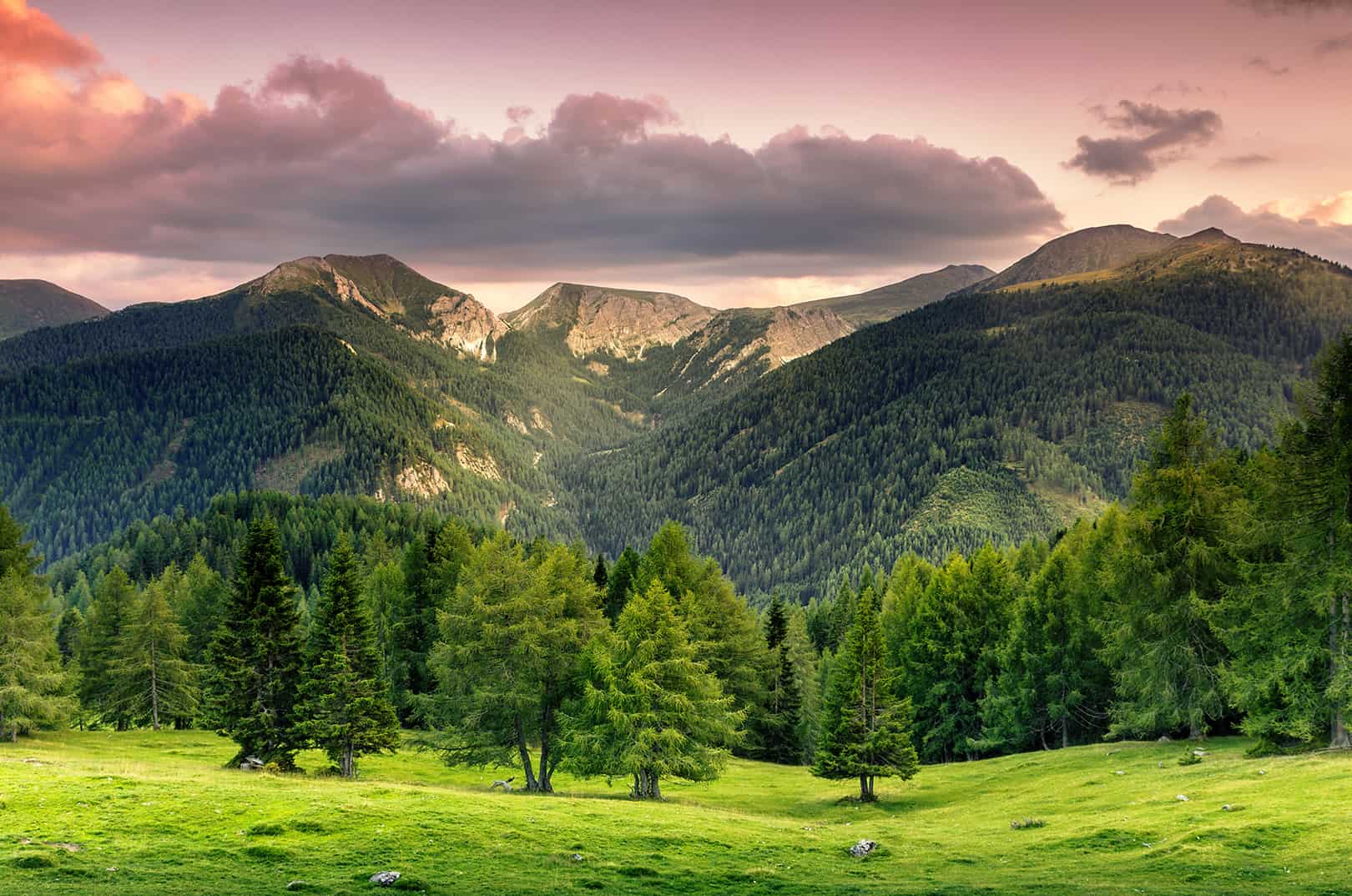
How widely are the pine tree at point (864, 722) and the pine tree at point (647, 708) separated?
6.43 metres

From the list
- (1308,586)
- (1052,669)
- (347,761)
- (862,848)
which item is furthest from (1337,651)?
(347,761)

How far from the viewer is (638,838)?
3312 cm

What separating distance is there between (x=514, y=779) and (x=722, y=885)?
36128 millimetres

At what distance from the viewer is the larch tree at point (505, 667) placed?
51844 mm

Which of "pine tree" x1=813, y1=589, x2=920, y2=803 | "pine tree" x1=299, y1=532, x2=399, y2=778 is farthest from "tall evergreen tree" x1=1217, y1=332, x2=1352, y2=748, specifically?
"pine tree" x1=299, y1=532, x2=399, y2=778

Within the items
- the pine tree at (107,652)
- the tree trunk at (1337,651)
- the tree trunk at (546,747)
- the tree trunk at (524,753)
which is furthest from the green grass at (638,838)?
the pine tree at (107,652)

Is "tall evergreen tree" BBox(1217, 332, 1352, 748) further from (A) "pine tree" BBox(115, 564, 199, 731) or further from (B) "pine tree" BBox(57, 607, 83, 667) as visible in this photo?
(B) "pine tree" BBox(57, 607, 83, 667)

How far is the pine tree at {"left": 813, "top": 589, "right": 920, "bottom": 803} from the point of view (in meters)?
52.9

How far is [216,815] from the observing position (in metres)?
31.7

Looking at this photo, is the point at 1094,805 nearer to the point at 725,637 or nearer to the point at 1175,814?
the point at 1175,814

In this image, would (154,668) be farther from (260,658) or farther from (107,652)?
(260,658)

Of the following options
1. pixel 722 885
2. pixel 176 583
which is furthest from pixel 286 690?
pixel 176 583

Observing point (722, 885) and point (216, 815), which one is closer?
point (722, 885)

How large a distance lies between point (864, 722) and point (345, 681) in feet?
100
